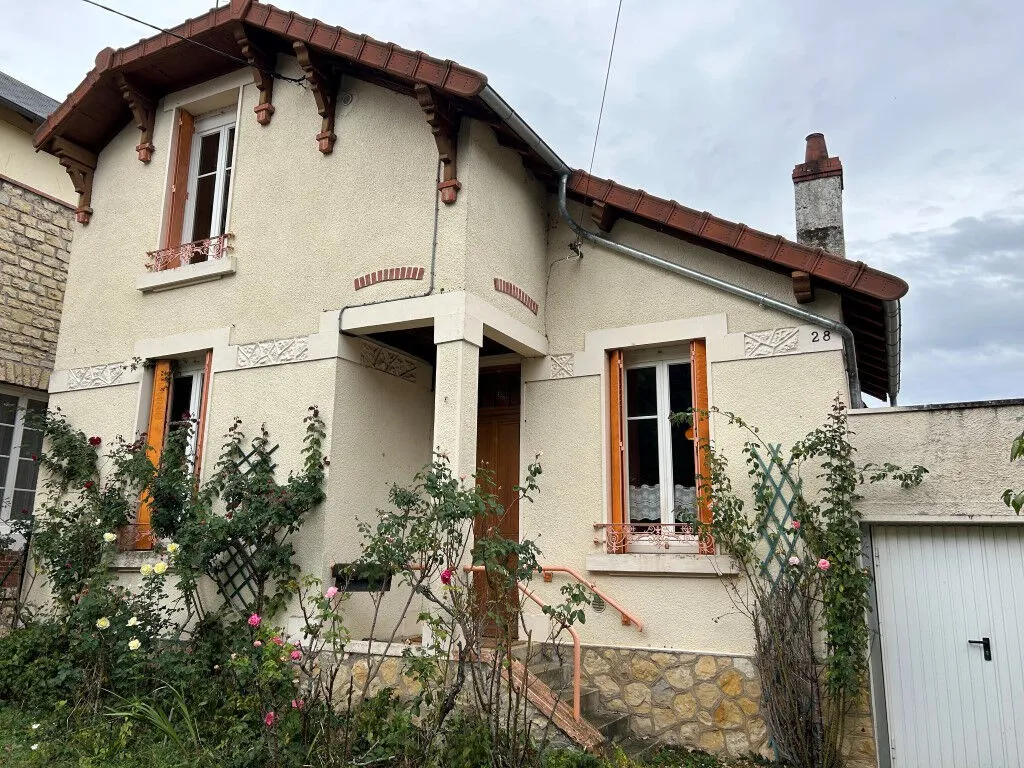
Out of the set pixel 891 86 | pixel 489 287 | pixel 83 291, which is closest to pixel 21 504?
pixel 83 291

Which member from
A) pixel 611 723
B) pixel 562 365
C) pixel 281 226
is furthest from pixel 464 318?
pixel 611 723

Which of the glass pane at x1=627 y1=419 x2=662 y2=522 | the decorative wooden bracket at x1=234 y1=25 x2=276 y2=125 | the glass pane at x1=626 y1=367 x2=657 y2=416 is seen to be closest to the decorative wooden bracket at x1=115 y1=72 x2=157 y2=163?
the decorative wooden bracket at x1=234 y1=25 x2=276 y2=125

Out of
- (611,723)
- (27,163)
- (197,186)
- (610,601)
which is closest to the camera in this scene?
(611,723)

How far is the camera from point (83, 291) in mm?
8977

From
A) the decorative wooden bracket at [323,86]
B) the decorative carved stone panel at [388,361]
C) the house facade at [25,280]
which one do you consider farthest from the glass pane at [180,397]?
the decorative wooden bracket at [323,86]

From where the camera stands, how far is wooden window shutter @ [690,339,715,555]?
6637mm

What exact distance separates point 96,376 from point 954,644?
819 centimetres

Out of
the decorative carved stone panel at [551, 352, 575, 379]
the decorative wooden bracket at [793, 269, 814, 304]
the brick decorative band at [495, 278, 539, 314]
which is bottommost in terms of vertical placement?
the decorative carved stone panel at [551, 352, 575, 379]

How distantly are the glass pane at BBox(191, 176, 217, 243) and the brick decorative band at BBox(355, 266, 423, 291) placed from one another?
8.62 feet

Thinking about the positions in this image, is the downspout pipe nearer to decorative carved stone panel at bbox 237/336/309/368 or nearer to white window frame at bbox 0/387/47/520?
decorative carved stone panel at bbox 237/336/309/368

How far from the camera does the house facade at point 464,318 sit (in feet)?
21.5

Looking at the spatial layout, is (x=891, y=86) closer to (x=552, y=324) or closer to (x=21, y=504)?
(x=552, y=324)

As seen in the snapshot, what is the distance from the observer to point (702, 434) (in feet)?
22.6

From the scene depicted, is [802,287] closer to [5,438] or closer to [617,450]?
[617,450]
